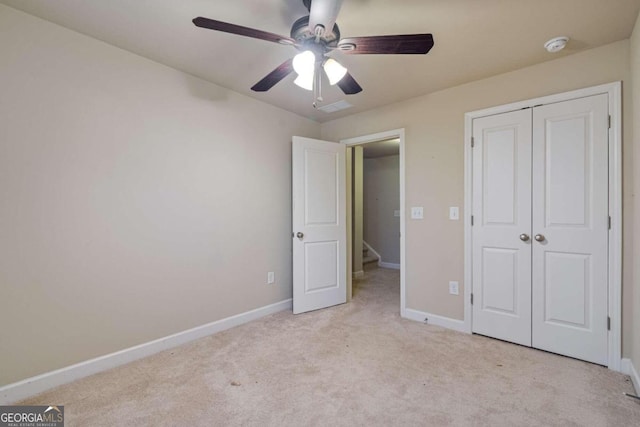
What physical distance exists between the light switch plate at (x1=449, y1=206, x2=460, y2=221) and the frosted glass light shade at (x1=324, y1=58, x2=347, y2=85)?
67.2 inches

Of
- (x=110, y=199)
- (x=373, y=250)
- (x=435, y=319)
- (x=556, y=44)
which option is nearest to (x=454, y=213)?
(x=435, y=319)

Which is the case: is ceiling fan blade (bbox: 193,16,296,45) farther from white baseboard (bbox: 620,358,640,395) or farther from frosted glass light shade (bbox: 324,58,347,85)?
white baseboard (bbox: 620,358,640,395)

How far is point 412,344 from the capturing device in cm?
248

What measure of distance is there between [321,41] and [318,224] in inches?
82.3

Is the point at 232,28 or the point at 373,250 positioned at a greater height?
the point at 232,28

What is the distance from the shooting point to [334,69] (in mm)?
1746

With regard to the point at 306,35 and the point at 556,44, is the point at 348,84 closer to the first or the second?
the point at 306,35

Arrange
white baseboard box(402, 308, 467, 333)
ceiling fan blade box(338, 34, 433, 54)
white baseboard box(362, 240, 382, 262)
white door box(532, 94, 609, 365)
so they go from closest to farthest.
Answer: ceiling fan blade box(338, 34, 433, 54) → white door box(532, 94, 609, 365) → white baseboard box(402, 308, 467, 333) → white baseboard box(362, 240, 382, 262)

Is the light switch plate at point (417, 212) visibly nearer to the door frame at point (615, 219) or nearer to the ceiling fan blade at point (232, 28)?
the door frame at point (615, 219)

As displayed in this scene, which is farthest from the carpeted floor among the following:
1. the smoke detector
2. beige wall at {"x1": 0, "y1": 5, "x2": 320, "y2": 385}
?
the smoke detector

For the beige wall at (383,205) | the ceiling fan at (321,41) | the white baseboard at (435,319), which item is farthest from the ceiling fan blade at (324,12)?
the beige wall at (383,205)

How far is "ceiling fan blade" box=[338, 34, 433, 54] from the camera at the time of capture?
1421mm

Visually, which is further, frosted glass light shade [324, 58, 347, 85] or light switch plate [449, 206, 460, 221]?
light switch plate [449, 206, 460, 221]

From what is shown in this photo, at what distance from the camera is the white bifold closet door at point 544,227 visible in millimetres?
2137
